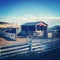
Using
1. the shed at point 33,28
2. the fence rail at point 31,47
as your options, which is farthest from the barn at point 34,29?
the fence rail at point 31,47

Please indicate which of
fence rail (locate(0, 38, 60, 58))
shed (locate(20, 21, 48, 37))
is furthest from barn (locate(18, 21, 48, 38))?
fence rail (locate(0, 38, 60, 58))

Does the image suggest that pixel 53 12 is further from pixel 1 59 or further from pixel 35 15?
pixel 1 59

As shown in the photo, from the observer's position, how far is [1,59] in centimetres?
293

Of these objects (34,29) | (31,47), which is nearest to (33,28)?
(34,29)

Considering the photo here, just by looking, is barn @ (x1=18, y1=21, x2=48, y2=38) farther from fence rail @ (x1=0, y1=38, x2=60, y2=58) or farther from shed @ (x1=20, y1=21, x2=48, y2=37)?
fence rail @ (x1=0, y1=38, x2=60, y2=58)

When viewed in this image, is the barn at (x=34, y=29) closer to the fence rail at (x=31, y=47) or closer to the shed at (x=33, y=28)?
the shed at (x=33, y=28)

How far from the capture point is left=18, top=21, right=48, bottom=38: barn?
312 cm

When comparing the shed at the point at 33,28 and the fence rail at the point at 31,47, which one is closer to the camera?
the fence rail at the point at 31,47

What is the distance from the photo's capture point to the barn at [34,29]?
3.12 metres

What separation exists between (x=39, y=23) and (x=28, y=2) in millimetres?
435

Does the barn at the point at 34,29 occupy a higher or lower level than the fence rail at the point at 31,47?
higher

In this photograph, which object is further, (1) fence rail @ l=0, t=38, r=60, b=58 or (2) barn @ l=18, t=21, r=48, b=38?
(2) barn @ l=18, t=21, r=48, b=38

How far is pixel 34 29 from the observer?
125 inches

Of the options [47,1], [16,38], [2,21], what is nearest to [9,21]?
[2,21]
